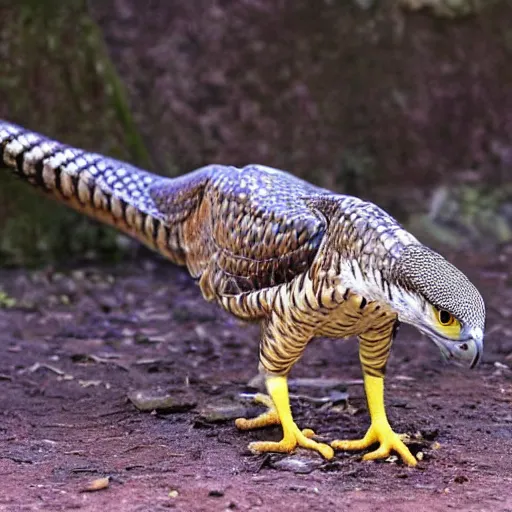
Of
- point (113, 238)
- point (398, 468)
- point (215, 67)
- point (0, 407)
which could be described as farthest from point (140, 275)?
point (398, 468)

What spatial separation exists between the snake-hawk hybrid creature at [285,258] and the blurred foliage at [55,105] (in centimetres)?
282

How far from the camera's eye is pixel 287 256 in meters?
3.66

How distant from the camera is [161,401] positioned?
438 centimetres

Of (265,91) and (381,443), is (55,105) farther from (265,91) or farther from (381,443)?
(381,443)

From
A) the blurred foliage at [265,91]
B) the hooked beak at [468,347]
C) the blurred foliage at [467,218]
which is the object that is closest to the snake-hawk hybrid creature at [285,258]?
the hooked beak at [468,347]

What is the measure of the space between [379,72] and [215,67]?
5.12ft

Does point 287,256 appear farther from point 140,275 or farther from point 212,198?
point 140,275

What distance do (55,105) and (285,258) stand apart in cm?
433

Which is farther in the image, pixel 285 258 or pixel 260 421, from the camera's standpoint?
pixel 260 421

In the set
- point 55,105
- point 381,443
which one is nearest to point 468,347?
point 381,443

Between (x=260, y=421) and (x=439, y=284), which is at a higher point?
(x=439, y=284)

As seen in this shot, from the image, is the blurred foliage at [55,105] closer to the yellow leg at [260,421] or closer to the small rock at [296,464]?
the yellow leg at [260,421]

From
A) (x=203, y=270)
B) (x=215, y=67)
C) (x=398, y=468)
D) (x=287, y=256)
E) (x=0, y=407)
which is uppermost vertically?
(x=215, y=67)

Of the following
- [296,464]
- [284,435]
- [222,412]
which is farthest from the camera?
[222,412]
